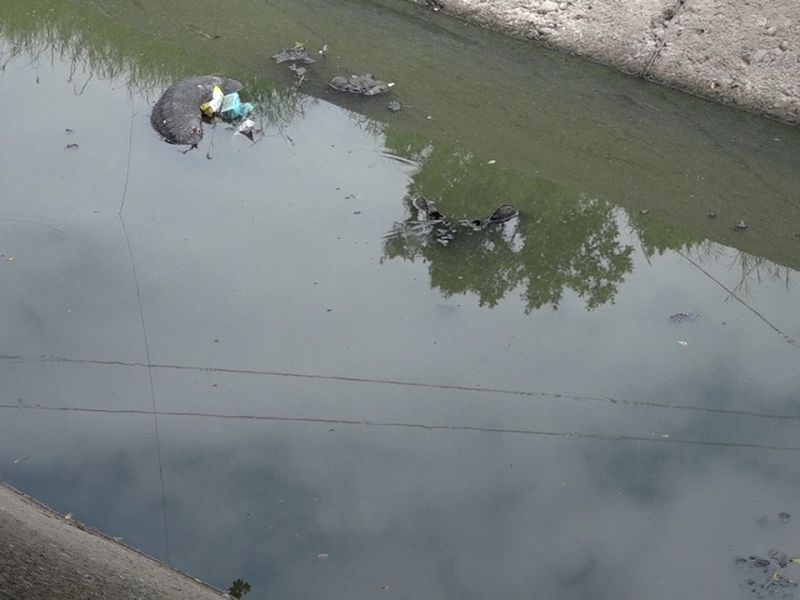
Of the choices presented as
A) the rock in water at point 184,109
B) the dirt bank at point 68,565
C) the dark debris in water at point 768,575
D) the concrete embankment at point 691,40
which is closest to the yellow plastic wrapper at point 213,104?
the rock in water at point 184,109

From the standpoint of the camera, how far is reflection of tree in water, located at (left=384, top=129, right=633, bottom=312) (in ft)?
20.1

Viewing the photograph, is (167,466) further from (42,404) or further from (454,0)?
(454,0)

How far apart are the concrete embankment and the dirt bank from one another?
253 inches

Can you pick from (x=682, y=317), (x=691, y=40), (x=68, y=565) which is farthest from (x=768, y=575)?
(x=691, y=40)

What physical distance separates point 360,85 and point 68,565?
5.31 meters

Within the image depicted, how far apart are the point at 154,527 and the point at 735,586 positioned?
9.21ft

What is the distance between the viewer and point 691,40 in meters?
8.43

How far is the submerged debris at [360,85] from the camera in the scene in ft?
26.0

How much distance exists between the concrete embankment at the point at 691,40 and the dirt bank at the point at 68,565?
6431 millimetres

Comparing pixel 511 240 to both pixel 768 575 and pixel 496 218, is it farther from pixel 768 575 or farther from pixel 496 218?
pixel 768 575

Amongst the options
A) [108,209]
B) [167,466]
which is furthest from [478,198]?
[167,466]

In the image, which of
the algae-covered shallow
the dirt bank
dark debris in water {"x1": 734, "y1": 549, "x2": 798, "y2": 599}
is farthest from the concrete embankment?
the dirt bank

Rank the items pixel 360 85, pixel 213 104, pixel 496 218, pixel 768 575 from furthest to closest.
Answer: pixel 360 85, pixel 213 104, pixel 496 218, pixel 768 575

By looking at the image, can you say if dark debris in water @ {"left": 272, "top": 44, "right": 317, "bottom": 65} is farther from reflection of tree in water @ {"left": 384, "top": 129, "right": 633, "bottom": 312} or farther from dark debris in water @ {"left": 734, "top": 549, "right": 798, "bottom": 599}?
dark debris in water @ {"left": 734, "top": 549, "right": 798, "bottom": 599}
